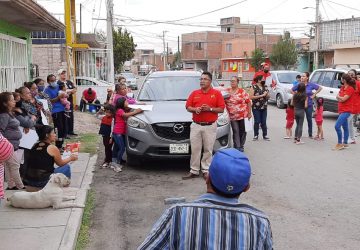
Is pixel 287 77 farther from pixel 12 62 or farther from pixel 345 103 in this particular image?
pixel 12 62

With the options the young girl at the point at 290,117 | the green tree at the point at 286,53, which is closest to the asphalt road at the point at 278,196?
the young girl at the point at 290,117

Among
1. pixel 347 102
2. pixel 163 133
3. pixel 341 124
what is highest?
pixel 347 102

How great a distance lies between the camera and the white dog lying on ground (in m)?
5.84

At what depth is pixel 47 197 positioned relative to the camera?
5875mm

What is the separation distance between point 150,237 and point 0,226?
144 inches

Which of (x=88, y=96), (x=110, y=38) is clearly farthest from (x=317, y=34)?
(x=88, y=96)

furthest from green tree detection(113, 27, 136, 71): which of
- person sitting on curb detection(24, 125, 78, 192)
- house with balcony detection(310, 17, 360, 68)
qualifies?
person sitting on curb detection(24, 125, 78, 192)

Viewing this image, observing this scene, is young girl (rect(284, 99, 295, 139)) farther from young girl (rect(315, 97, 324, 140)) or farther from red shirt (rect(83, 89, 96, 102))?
red shirt (rect(83, 89, 96, 102))

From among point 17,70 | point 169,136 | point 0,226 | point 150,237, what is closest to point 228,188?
point 150,237

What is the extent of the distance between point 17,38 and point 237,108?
636cm

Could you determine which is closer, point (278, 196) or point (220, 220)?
point (220, 220)

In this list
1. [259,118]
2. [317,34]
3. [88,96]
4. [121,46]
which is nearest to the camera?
[259,118]

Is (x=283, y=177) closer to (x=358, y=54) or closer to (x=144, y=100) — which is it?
(x=144, y=100)

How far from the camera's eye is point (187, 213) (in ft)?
7.06
